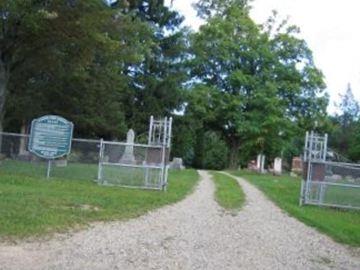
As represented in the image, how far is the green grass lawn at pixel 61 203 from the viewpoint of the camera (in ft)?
36.0

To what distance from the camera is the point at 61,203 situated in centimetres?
1415

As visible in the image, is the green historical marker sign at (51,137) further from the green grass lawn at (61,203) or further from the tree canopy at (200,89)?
the tree canopy at (200,89)

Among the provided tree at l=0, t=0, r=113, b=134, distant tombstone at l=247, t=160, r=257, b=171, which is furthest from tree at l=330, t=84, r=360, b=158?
tree at l=0, t=0, r=113, b=134

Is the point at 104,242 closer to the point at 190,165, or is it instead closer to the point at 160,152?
the point at 160,152

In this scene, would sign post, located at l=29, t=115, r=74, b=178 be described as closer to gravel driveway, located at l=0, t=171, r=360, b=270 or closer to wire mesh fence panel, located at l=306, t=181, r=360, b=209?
gravel driveway, located at l=0, t=171, r=360, b=270

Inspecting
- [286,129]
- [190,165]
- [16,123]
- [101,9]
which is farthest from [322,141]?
[190,165]

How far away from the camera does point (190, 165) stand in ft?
213

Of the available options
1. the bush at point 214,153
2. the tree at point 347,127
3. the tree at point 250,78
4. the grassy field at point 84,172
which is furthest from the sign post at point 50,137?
the tree at point 347,127

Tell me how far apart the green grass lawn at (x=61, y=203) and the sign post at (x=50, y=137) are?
108cm

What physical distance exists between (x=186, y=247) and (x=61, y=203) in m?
4.79

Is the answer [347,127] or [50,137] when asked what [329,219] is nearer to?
[50,137]

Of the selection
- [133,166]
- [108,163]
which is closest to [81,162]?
[108,163]

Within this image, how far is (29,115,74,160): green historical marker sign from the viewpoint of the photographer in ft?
70.9

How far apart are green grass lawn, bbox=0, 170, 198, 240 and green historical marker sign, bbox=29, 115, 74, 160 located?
1.11 m
